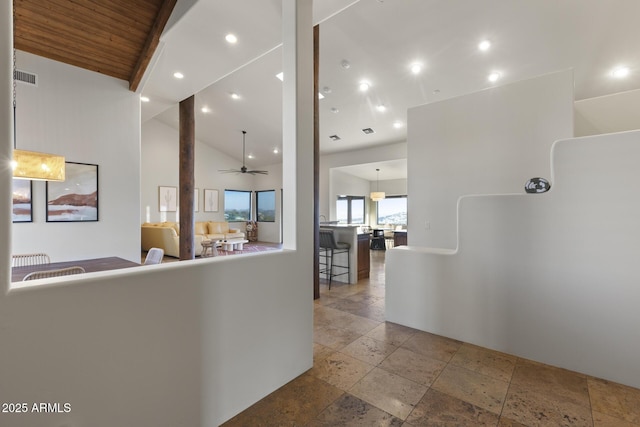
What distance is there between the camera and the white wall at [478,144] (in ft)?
11.0

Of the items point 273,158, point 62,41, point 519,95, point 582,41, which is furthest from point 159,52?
point 273,158

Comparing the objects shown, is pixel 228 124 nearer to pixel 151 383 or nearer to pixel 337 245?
pixel 337 245

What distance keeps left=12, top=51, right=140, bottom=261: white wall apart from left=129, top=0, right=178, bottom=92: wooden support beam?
442 mm

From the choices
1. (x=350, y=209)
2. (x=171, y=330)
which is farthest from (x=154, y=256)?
(x=350, y=209)

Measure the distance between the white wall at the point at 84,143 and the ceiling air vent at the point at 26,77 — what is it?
53 mm

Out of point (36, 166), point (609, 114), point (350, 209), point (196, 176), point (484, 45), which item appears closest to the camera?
point (36, 166)

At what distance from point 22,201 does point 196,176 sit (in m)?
6.75

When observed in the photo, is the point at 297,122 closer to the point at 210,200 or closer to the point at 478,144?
the point at 478,144

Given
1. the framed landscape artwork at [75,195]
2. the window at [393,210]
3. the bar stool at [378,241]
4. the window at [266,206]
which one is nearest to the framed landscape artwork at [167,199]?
the window at [266,206]

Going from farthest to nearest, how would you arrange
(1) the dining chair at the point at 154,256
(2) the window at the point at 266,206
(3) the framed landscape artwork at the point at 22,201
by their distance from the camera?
1. (2) the window at the point at 266,206
2. (3) the framed landscape artwork at the point at 22,201
3. (1) the dining chair at the point at 154,256

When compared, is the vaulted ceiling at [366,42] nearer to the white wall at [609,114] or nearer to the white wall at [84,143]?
the white wall at [609,114]

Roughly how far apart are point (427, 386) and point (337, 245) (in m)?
2.97

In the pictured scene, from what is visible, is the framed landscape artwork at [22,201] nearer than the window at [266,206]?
Yes

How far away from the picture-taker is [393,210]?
41.2ft
